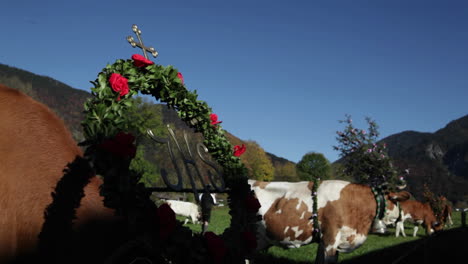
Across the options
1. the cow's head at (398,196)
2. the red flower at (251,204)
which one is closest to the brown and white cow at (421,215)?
the cow's head at (398,196)

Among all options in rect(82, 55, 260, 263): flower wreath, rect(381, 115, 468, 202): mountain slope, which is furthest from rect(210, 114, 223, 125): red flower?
rect(381, 115, 468, 202): mountain slope

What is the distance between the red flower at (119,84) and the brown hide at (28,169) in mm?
501

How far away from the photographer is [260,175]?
8744 cm

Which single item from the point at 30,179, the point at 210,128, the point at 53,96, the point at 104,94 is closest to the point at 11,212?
the point at 30,179

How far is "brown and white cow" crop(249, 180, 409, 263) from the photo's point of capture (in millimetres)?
6871

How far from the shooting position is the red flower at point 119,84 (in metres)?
2.94

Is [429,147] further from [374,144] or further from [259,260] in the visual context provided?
[259,260]

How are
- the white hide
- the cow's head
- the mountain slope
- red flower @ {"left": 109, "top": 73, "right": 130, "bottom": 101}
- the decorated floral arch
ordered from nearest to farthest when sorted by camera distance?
the decorated floral arch, red flower @ {"left": 109, "top": 73, "right": 130, "bottom": 101}, the white hide, the cow's head, the mountain slope

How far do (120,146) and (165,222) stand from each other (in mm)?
526

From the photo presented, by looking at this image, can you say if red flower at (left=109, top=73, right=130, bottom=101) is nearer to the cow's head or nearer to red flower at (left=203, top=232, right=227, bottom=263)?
red flower at (left=203, top=232, right=227, bottom=263)

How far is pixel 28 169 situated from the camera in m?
2.19

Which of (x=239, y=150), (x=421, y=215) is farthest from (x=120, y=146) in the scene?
(x=421, y=215)

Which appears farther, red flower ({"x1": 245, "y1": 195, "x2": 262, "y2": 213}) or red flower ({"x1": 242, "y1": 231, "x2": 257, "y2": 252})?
red flower ({"x1": 245, "y1": 195, "x2": 262, "y2": 213})

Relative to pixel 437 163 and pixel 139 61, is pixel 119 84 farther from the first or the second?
pixel 437 163
